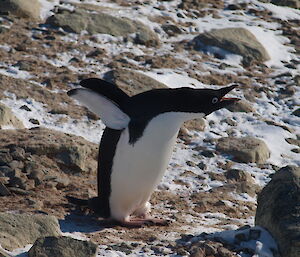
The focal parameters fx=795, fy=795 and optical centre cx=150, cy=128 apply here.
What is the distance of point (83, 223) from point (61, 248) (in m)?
1.25

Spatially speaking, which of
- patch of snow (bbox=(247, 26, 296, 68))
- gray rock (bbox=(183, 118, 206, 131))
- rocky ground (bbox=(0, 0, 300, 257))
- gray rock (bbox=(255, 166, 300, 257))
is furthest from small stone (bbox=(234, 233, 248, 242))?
patch of snow (bbox=(247, 26, 296, 68))

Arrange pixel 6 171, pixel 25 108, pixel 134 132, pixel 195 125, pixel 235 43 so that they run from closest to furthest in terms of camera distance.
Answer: pixel 134 132, pixel 6 171, pixel 25 108, pixel 195 125, pixel 235 43

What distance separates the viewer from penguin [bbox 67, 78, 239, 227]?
5.80m

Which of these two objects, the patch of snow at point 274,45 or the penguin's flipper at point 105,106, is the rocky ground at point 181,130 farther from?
the penguin's flipper at point 105,106

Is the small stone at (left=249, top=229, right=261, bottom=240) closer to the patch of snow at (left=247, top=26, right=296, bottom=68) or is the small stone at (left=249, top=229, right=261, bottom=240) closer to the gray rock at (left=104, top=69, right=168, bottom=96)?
the gray rock at (left=104, top=69, right=168, bottom=96)

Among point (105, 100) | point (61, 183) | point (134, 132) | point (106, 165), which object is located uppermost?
point (105, 100)

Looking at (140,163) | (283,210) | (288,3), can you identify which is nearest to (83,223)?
(140,163)

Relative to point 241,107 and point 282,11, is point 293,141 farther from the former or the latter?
point 282,11

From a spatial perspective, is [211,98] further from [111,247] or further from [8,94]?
[8,94]

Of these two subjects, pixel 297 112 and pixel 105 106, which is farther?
pixel 297 112

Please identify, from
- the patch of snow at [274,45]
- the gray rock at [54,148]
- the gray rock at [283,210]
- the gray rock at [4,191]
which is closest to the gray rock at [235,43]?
the patch of snow at [274,45]

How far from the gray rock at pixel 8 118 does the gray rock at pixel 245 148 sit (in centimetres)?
207

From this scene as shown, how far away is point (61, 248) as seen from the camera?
15.1 ft

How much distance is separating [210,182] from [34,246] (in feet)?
10.2
